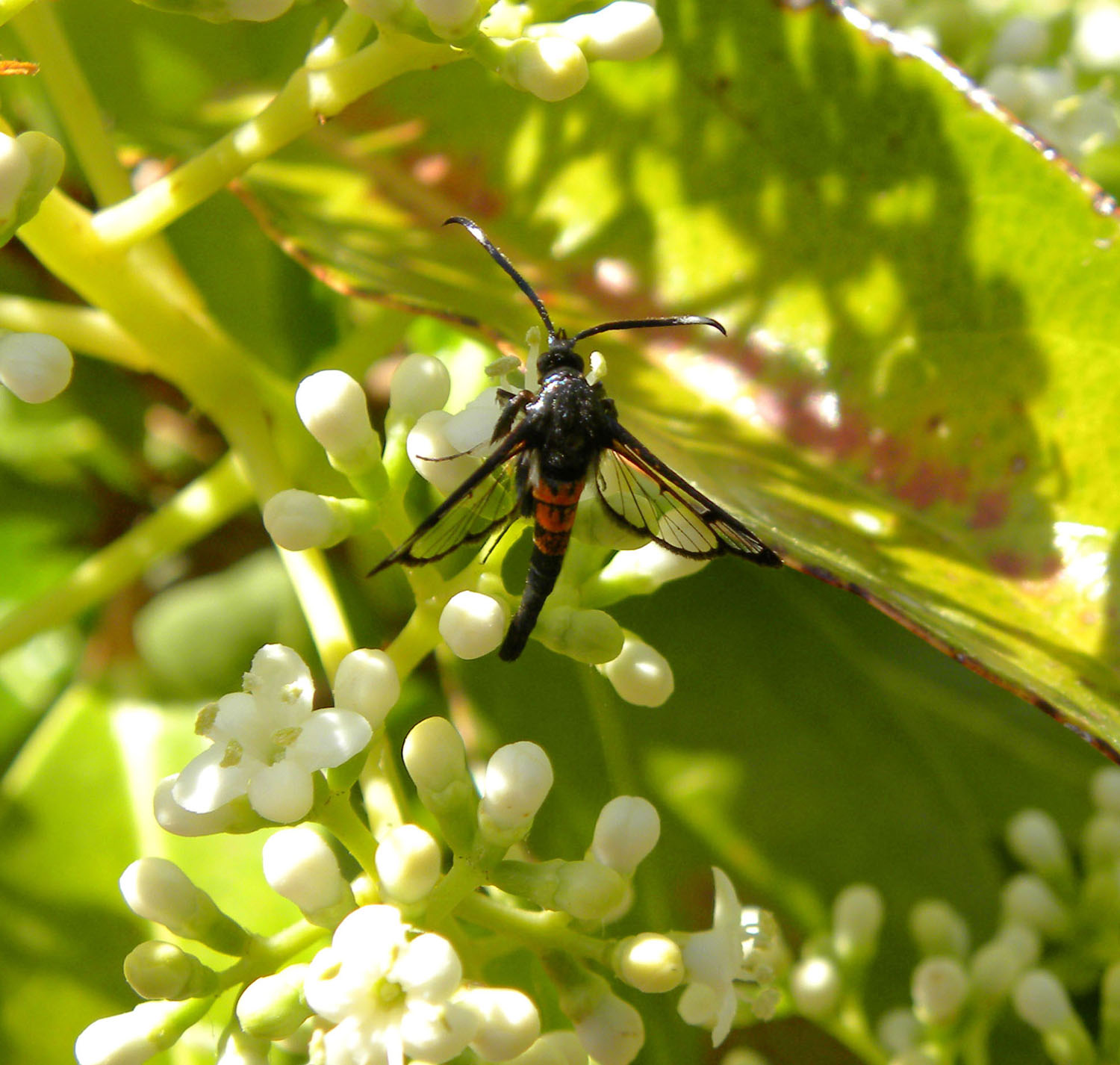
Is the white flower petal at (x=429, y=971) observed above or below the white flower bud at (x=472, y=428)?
below

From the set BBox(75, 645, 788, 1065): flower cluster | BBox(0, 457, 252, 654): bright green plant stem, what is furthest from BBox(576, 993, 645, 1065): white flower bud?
BBox(0, 457, 252, 654): bright green plant stem

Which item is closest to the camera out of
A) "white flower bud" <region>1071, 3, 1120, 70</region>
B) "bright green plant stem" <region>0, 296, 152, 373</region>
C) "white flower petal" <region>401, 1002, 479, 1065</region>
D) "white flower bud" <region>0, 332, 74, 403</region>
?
"white flower petal" <region>401, 1002, 479, 1065</region>

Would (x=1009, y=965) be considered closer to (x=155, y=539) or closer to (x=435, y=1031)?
(x=435, y=1031)


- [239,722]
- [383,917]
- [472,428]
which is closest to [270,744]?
[239,722]

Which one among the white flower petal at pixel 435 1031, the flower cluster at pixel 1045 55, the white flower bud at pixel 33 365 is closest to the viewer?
the white flower petal at pixel 435 1031

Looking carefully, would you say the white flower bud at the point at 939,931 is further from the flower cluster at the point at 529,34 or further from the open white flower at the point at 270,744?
the flower cluster at the point at 529,34

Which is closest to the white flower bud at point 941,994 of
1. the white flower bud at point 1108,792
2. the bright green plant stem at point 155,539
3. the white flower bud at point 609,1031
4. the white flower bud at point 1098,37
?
the white flower bud at point 1108,792

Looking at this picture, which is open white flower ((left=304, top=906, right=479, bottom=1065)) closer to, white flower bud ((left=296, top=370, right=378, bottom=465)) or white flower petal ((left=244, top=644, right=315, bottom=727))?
white flower petal ((left=244, top=644, right=315, bottom=727))

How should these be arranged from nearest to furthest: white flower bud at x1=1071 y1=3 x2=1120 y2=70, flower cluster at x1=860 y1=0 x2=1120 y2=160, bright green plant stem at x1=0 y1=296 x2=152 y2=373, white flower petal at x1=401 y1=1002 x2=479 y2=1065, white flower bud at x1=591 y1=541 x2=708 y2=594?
white flower petal at x1=401 y1=1002 x2=479 y2=1065 → white flower bud at x1=591 y1=541 x2=708 y2=594 → bright green plant stem at x1=0 y1=296 x2=152 y2=373 → flower cluster at x1=860 y1=0 x2=1120 y2=160 → white flower bud at x1=1071 y1=3 x2=1120 y2=70

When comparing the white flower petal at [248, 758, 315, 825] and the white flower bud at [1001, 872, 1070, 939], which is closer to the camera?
the white flower petal at [248, 758, 315, 825]
